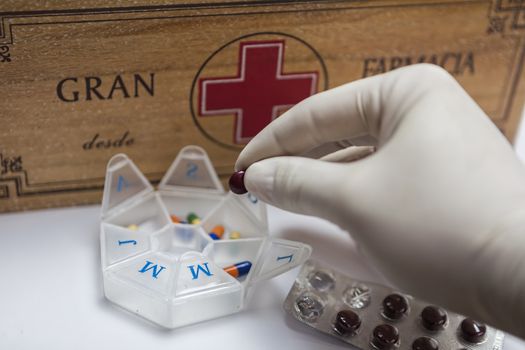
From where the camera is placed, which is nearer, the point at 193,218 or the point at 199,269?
the point at 199,269

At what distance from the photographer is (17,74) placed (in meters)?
0.71

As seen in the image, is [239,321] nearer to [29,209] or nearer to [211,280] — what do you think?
[211,280]

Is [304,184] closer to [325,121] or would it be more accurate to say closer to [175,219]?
[325,121]

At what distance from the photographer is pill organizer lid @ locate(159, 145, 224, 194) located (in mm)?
791

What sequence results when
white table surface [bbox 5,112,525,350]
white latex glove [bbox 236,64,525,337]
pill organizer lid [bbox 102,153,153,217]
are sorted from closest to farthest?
white latex glove [bbox 236,64,525,337] → white table surface [bbox 5,112,525,350] → pill organizer lid [bbox 102,153,153,217]

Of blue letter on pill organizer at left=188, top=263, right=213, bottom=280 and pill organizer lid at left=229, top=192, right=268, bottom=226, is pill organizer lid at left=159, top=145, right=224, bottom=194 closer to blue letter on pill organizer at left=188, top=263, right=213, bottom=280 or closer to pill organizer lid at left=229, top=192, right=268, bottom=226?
pill organizer lid at left=229, top=192, right=268, bottom=226

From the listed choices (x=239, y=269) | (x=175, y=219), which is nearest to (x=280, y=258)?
(x=239, y=269)

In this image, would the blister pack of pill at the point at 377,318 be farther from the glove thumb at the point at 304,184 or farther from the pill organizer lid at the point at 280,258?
the glove thumb at the point at 304,184

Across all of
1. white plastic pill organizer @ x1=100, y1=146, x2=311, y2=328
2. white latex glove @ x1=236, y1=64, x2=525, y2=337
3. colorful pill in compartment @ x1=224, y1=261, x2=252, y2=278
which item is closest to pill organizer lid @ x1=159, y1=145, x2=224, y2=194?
white plastic pill organizer @ x1=100, y1=146, x2=311, y2=328

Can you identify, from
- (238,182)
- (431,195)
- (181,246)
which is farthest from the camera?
(181,246)

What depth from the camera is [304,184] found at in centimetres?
56

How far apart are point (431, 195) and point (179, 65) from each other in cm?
36

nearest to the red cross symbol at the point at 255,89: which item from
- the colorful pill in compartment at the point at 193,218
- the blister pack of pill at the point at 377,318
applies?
the colorful pill in compartment at the point at 193,218

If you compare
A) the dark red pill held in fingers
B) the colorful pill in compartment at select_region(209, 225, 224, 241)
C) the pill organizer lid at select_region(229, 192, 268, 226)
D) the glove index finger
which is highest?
the glove index finger
